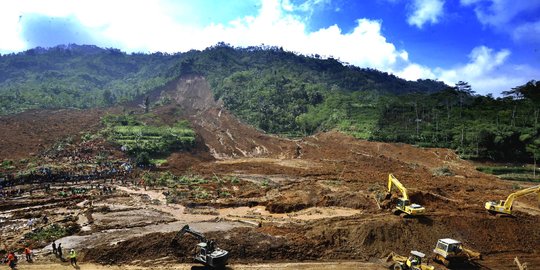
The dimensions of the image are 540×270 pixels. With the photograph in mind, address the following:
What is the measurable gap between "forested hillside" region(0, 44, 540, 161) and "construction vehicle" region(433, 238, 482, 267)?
31.6 meters

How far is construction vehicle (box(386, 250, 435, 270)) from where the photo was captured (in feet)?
59.3

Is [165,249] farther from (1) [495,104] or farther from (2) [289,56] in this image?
(2) [289,56]

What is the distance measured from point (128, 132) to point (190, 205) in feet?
99.9

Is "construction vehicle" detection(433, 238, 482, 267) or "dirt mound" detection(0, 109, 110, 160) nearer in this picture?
"construction vehicle" detection(433, 238, 482, 267)

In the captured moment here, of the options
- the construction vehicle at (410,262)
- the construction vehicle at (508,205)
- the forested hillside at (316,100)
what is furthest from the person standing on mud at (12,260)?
the forested hillside at (316,100)

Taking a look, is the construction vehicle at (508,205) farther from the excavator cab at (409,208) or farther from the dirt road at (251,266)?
the dirt road at (251,266)

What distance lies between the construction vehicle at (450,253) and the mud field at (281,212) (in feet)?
1.77

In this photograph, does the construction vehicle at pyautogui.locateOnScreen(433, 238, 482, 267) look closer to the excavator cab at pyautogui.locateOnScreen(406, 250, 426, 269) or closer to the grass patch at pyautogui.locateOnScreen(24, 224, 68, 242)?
the excavator cab at pyautogui.locateOnScreen(406, 250, 426, 269)

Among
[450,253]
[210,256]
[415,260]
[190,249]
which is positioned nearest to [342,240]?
[415,260]

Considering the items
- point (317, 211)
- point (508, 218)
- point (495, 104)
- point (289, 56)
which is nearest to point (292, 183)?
point (317, 211)

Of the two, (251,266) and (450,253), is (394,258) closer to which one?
(450,253)

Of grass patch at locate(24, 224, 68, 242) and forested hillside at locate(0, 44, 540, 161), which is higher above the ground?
forested hillside at locate(0, 44, 540, 161)

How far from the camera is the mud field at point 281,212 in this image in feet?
68.2

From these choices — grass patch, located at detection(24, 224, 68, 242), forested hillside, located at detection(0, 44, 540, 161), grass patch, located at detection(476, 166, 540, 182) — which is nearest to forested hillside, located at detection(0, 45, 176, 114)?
forested hillside, located at detection(0, 44, 540, 161)
